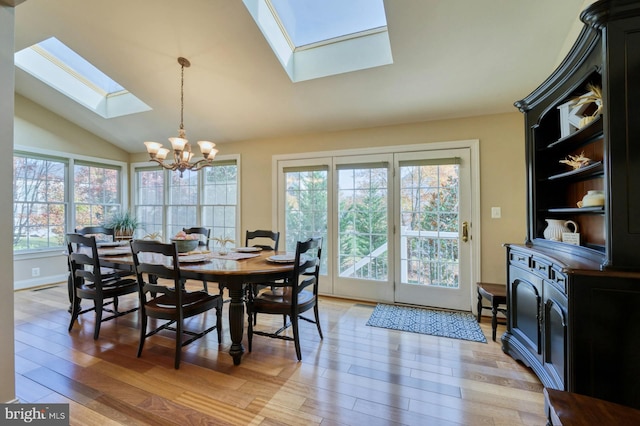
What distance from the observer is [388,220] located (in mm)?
3676

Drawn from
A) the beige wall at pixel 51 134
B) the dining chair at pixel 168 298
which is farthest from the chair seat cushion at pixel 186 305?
the beige wall at pixel 51 134

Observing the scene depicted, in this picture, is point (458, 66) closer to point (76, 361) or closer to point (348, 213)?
point (348, 213)

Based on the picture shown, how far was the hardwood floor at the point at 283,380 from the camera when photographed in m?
1.68

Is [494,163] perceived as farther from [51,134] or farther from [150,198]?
[51,134]

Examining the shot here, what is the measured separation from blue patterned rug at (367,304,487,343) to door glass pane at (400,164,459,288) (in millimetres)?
350

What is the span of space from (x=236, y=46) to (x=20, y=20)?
86.3 inches

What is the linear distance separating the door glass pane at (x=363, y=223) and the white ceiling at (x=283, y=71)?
0.72 m

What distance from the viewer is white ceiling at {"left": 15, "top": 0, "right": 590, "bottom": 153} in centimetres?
230

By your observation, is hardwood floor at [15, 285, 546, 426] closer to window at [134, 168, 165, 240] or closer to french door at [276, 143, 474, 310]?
french door at [276, 143, 474, 310]

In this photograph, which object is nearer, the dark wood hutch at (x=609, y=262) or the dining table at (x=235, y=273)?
the dark wood hutch at (x=609, y=262)

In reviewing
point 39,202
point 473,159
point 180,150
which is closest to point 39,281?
point 39,202

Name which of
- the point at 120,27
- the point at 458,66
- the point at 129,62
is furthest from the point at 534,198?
the point at 129,62

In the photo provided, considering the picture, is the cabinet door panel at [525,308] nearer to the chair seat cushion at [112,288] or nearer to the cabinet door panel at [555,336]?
the cabinet door panel at [555,336]

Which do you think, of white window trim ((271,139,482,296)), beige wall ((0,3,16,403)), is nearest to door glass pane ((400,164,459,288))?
white window trim ((271,139,482,296))
